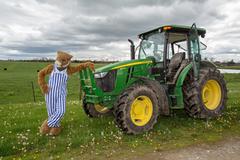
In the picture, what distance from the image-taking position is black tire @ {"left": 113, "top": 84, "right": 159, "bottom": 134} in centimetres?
650

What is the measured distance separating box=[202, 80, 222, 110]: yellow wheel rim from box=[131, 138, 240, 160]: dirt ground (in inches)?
96.4

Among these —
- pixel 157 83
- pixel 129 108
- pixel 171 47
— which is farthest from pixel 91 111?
pixel 171 47

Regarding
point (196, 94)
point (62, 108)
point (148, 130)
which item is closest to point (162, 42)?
point (196, 94)

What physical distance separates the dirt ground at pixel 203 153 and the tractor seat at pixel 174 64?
8.10 ft

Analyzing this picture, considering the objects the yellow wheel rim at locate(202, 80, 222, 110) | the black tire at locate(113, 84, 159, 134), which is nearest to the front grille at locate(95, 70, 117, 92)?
the black tire at locate(113, 84, 159, 134)

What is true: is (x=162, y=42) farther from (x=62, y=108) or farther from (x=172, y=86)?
(x=62, y=108)

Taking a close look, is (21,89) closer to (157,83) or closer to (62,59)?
(62,59)

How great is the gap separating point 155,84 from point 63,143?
266 centimetres

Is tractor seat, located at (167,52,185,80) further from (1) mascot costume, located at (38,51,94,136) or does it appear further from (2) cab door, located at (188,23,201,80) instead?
(1) mascot costume, located at (38,51,94,136)

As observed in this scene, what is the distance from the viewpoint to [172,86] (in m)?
7.74

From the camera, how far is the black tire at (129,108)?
6.50m

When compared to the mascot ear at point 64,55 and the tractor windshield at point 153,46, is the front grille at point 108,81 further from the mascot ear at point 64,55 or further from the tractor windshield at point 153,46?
the tractor windshield at point 153,46

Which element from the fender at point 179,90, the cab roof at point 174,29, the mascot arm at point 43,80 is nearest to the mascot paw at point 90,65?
the mascot arm at point 43,80

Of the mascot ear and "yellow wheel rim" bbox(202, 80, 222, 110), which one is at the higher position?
the mascot ear
